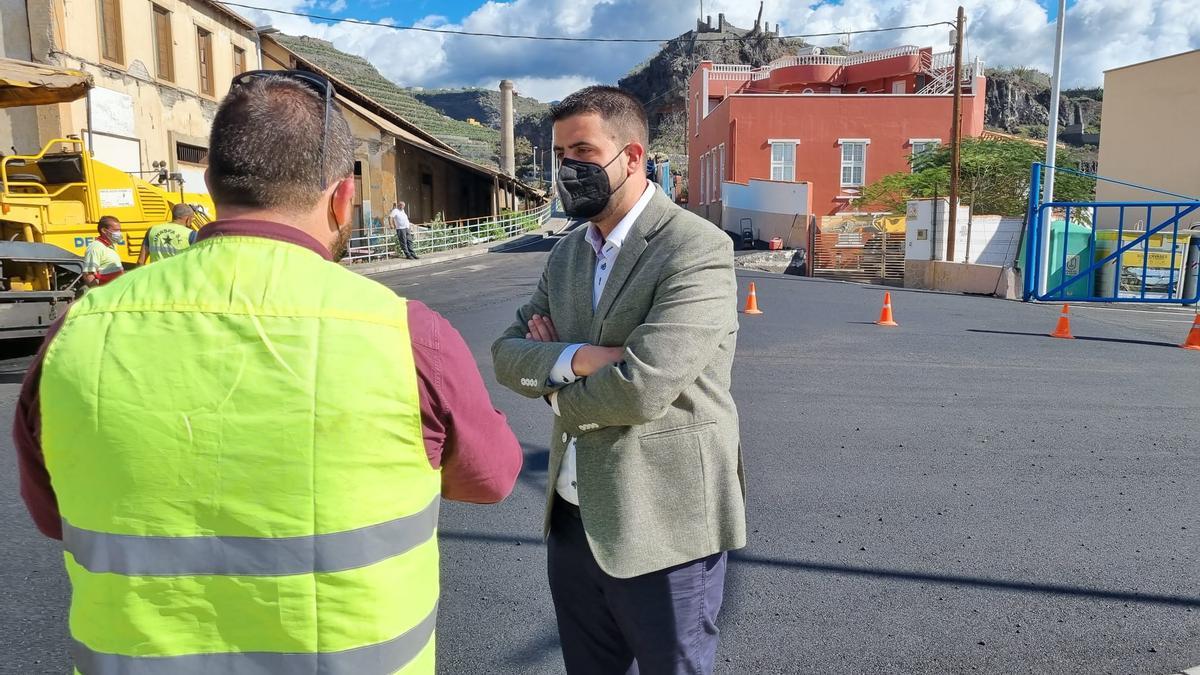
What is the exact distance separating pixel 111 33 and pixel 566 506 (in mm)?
22205

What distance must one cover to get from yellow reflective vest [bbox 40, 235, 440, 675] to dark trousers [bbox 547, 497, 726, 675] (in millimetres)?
934

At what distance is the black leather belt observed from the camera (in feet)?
7.63

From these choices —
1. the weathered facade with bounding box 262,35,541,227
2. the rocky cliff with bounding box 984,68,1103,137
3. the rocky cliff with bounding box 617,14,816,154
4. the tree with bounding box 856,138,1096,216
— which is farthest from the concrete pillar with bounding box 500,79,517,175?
the rocky cliff with bounding box 984,68,1103,137

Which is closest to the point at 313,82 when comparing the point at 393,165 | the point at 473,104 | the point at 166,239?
the point at 166,239

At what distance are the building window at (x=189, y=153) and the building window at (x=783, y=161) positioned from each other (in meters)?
23.1

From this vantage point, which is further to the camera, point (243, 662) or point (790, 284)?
point (790, 284)

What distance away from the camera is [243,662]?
53.8 inches

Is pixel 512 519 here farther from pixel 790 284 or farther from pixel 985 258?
pixel 985 258

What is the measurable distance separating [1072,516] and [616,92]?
3.99 meters

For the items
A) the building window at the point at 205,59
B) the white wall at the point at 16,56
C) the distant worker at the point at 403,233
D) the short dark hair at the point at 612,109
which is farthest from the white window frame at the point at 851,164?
the short dark hair at the point at 612,109

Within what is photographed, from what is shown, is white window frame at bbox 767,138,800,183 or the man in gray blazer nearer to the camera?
the man in gray blazer

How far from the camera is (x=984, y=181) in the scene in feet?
102

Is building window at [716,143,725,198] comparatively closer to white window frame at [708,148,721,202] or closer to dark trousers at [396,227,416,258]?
white window frame at [708,148,721,202]

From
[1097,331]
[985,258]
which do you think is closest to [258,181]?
[1097,331]
